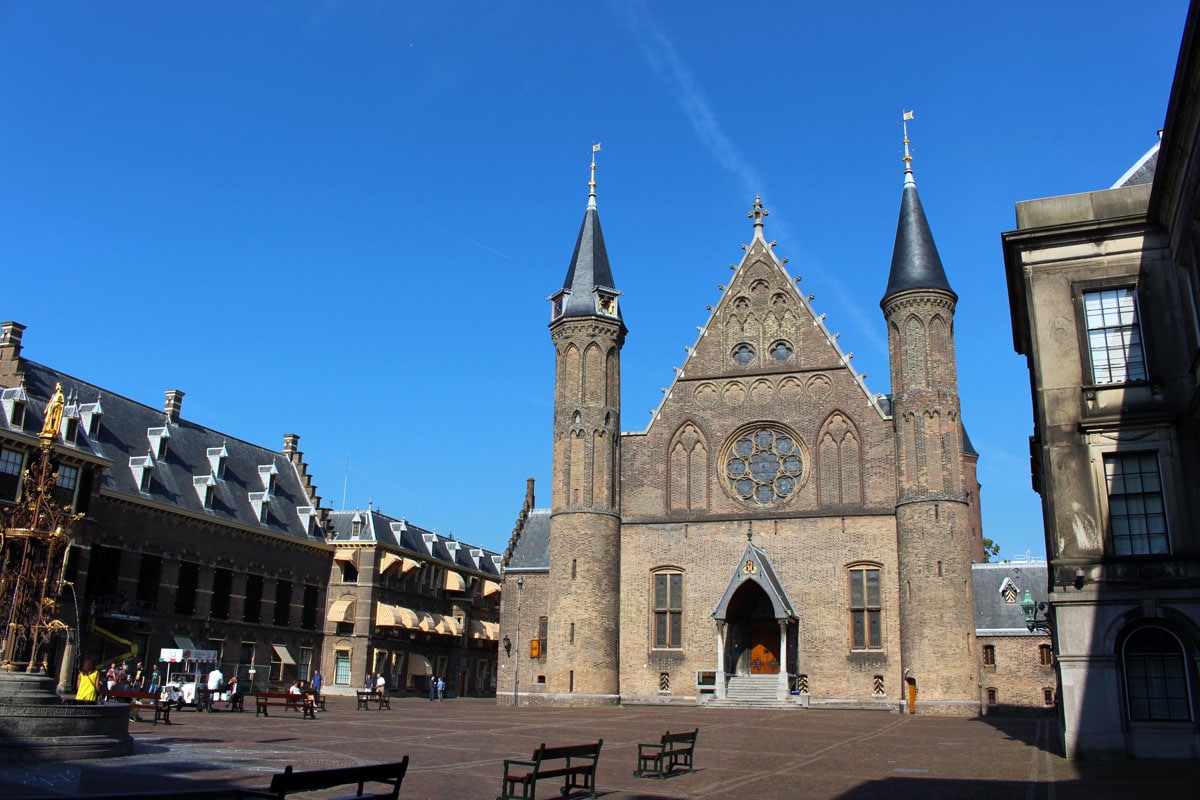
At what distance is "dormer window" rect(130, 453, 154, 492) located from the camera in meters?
41.8

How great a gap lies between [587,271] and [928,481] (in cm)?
1750

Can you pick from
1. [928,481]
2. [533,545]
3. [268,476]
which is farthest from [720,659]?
[268,476]

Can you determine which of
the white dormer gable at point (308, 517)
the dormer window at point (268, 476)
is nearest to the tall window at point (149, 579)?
the dormer window at point (268, 476)

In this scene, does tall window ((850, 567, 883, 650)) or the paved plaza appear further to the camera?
tall window ((850, 567, 883, 650))

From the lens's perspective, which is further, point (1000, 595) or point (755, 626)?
point (1000, 595)

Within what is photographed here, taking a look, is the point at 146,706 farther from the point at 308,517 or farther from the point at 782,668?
the point at 308,517

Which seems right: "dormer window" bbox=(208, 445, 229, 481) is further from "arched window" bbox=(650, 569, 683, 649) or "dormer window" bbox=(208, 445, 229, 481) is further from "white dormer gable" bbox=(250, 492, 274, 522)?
"arched window" bbox=(650, 569, 683, 649)

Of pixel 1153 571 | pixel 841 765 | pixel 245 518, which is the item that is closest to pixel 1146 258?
pixel 1153 571

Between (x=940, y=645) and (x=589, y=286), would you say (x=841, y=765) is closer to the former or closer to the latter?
(x=940, y=645)

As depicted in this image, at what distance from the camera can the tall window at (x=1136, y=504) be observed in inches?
774

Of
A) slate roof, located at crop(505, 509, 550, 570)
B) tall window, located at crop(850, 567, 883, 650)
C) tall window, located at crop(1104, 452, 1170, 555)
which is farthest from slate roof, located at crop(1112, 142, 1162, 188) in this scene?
slate roof, located at crop(505, 509, 550, 570)

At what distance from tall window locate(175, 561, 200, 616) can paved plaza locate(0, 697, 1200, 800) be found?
14331mm

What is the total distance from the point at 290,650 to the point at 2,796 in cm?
3988

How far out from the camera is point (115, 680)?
32.6 metres
